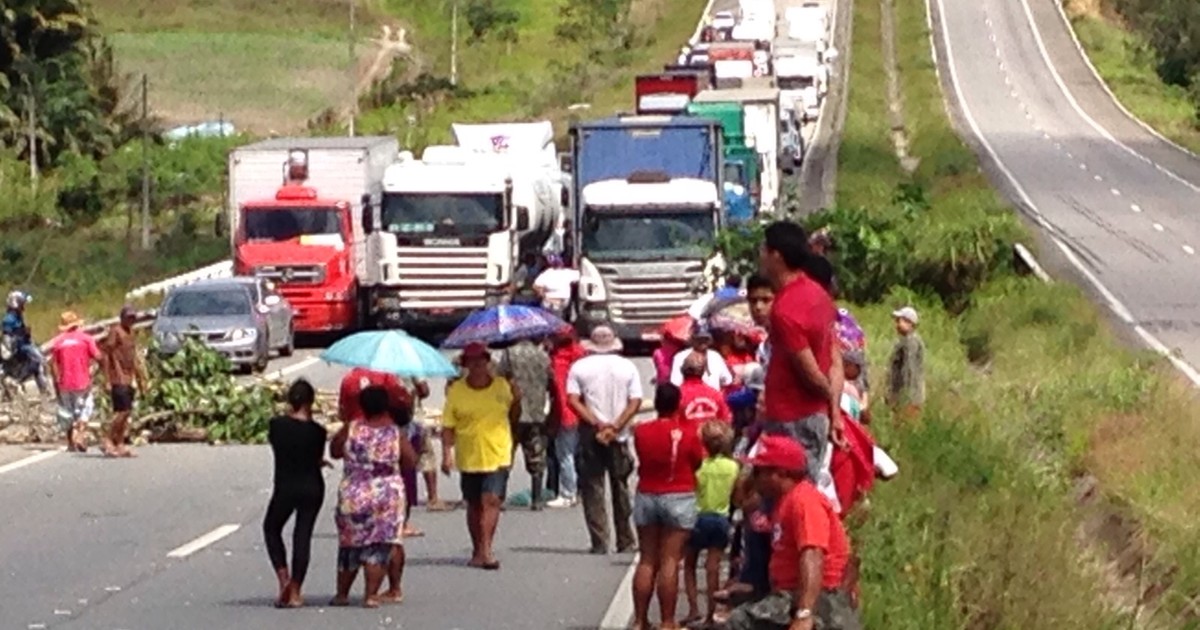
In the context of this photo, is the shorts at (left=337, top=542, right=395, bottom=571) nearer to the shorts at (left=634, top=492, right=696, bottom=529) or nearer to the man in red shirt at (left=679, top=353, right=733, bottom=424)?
the shorts at (left=634, top=492, right=696, bottom=529)

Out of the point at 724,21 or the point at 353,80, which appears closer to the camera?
the point at 353,80

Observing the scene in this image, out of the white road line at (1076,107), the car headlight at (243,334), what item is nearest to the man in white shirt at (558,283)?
→ the car headlight at (243,334)

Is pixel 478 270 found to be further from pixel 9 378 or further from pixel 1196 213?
pixel 1196 213

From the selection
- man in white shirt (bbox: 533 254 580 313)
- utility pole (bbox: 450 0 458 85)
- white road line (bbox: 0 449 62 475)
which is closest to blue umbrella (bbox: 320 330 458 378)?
white road line (bbox: 0 449 62 475)

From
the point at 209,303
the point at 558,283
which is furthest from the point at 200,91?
the point at 558,283

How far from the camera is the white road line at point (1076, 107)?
76.4 m

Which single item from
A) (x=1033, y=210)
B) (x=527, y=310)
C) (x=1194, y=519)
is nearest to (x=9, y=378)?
(x=527, y=310)

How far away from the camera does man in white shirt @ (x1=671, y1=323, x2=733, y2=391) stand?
57.1 ft

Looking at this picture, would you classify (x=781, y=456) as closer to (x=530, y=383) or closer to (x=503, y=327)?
(x=503, y=327)

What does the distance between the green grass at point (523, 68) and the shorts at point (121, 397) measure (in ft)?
176

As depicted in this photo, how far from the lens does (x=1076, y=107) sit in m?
101

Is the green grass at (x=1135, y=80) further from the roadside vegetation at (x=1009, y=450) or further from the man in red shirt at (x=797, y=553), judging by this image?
the man in red shirt at (x=797, y=553)

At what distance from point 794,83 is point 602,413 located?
7574 cm

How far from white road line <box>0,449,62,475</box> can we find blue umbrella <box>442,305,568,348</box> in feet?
24.1
